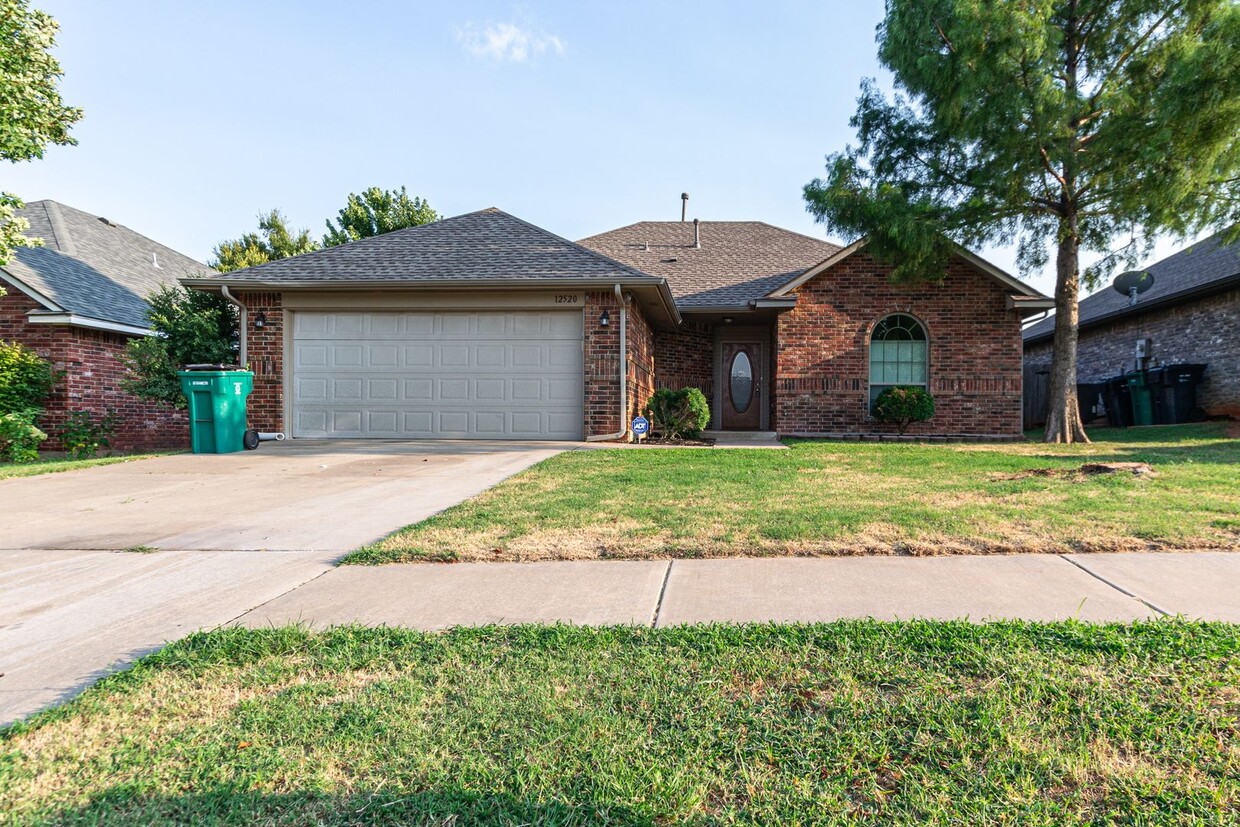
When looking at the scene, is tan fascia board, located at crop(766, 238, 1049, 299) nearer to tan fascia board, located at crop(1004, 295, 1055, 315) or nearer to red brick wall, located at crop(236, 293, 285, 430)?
tan fascia board, located at crop(1004, 295, 1055, 315)

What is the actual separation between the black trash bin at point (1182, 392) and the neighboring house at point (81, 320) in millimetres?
21977

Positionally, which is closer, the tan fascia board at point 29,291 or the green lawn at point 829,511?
the green lawn at point 829,511

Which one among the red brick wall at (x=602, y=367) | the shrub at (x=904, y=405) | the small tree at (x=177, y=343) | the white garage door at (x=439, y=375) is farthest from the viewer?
the shrub at (x=904, y=405)

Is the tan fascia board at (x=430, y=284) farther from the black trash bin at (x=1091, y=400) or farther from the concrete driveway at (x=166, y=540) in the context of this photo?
the black trash bin at (x=1091, y=400)

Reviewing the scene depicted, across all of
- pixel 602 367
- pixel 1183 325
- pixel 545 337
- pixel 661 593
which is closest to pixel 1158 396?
pixel 1183 325

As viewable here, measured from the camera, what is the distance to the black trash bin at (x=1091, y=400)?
15.7 meters

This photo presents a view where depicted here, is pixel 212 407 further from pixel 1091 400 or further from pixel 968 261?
pixel 1091 400

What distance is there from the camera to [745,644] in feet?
7.77

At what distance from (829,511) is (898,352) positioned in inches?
389

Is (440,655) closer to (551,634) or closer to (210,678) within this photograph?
(551,634)

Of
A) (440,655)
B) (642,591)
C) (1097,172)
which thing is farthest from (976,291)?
(440,655)

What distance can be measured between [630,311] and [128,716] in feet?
34.3

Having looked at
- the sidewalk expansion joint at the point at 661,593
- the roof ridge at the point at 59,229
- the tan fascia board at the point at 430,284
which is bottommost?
the sidewalk expansion joint at the point at 661,593

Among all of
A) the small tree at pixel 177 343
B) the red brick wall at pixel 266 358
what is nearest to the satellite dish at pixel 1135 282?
the red brick wall at pixel 266 358
